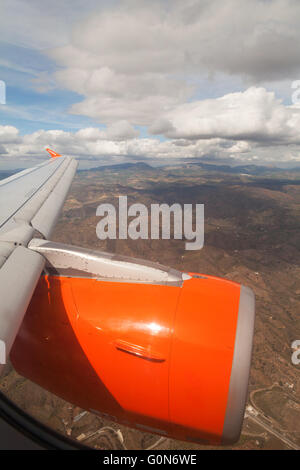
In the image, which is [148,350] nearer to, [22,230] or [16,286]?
[16,286]

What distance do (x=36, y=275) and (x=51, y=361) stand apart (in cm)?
169

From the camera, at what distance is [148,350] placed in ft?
10.9

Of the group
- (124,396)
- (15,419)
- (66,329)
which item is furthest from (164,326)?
(15,419)

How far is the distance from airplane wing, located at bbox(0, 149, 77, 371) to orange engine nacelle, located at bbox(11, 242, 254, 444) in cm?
80

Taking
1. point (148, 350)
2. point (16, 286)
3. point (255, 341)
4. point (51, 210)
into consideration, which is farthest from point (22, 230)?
point (255, 341)

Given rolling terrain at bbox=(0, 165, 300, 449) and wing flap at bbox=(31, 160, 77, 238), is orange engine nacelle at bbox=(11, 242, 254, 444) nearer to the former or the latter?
wing flap at bbox=(31, 160, 77, 238)

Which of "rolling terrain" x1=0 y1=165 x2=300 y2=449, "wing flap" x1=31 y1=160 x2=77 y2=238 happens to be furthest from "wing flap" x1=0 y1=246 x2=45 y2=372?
"rolling terrain" x1=0 y1=165 x2=300 y2=449

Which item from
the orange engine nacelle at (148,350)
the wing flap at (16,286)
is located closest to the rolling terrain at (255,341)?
the orange engine nacelle at (148,350)

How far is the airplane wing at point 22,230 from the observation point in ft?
8.75

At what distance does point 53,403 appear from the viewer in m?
58.8

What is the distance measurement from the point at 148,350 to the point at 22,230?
13.2 feet

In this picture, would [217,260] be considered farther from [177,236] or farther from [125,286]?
[125,286]

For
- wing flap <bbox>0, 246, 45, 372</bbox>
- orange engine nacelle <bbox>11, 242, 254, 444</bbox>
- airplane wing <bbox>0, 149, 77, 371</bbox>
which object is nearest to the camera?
wing flap <bbox>0, 246, 45, 372</bbox>

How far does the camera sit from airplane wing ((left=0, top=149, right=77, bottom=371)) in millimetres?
2666
